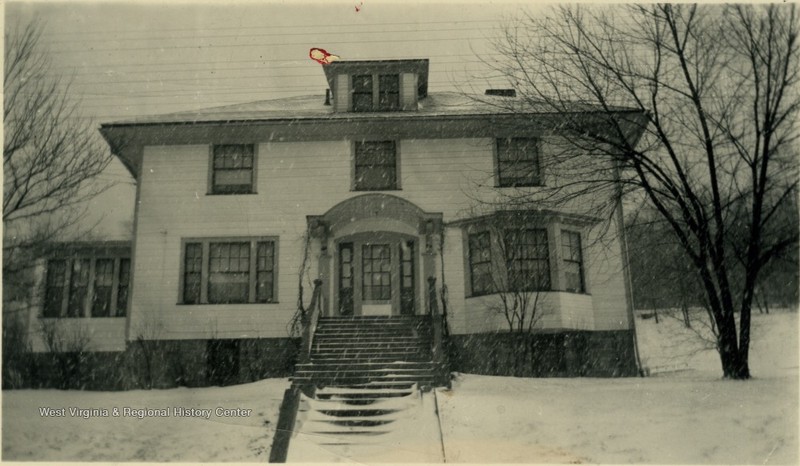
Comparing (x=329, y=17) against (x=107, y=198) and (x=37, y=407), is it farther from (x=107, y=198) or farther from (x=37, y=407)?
(x=37, y=407)

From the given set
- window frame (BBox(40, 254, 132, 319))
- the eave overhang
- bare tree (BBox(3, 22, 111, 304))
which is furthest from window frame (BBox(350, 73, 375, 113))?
window frame (BBox(40, 254, 132, 319))

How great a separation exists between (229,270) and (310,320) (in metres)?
2.88

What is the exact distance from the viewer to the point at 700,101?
37.9ft

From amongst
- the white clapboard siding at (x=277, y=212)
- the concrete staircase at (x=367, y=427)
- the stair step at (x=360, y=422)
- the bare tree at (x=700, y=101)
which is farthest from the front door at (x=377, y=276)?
the bare tree at (x=700, y=101)

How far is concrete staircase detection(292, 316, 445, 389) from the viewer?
1120 centimetres

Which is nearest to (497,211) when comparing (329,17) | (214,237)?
(329,17)

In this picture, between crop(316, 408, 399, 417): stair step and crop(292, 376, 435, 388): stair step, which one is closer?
crop(316, 408, 399, 417): stair step

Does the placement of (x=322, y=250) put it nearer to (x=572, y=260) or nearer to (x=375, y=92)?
(x=375, y=92)

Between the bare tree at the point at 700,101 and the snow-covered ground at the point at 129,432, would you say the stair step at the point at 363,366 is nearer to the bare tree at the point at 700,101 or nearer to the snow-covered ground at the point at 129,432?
the snow-covered ground at the point at 129,432

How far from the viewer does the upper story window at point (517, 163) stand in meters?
13.9

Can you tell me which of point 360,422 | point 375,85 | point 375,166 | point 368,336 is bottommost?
point 360,422

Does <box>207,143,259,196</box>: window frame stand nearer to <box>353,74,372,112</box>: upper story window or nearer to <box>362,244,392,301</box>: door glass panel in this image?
<box>353,74,372,112</box>: upper story window

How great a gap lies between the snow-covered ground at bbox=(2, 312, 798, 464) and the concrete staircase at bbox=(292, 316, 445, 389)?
617 millimetres

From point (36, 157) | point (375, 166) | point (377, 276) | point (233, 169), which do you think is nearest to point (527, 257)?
point (377, 276)
